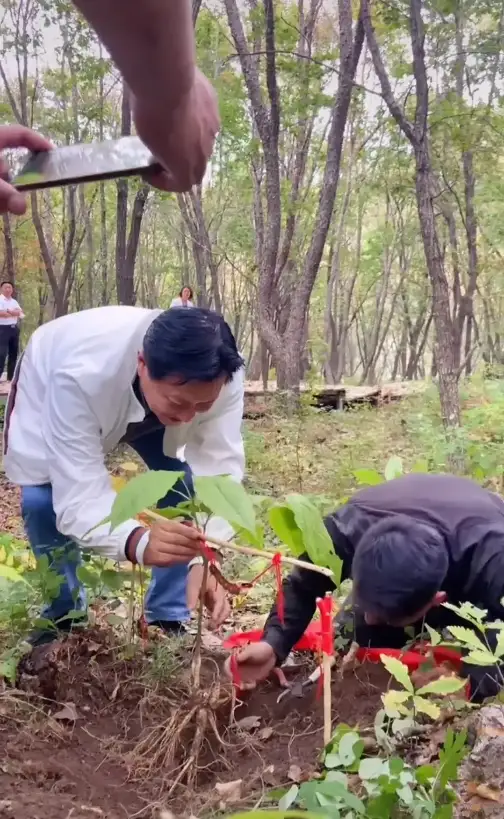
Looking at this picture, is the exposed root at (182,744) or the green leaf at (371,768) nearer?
the green leaf at (371,768)

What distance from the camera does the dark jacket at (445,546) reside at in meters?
2.29

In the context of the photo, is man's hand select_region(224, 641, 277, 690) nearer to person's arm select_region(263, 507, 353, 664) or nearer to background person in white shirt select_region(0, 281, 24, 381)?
person's arm select_region(263, 507, 353, 664)

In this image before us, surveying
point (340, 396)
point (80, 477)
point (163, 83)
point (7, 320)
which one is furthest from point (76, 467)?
point (340, 396)

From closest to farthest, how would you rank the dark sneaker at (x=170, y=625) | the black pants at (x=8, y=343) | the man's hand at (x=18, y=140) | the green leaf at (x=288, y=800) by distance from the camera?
1. the man's hand at (x=18, y=140)
2. the green leaf at (x=288, y=800)
3. the dark sneaker at (x=170, y=625)
4. the black pants at (x=8, y=343)

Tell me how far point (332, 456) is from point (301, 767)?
5.08 metres

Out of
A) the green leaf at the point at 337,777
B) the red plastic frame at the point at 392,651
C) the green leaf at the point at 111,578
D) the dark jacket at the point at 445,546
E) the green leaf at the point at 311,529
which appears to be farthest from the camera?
the green leaf at the point at 111,578

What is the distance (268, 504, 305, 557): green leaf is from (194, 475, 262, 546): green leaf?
10cm

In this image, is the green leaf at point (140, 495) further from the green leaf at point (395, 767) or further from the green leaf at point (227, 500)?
the green leaf at point (395, 767)

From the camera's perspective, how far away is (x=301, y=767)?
179 centimetres

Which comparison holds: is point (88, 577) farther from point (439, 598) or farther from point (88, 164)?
point (88, 164)

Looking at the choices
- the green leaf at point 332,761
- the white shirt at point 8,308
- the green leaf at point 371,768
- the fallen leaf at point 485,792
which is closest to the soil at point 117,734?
the green leaf at point 332,761

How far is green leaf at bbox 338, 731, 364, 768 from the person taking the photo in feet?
5.20

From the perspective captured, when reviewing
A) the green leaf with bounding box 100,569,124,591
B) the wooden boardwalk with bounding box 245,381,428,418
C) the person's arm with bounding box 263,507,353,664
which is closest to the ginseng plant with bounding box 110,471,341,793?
the person's arm with bounding box 263,507,353,664

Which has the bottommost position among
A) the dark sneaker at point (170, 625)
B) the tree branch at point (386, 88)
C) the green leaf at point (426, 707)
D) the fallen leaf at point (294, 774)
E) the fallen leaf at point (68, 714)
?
the dark sneaker at point (170, 625)
